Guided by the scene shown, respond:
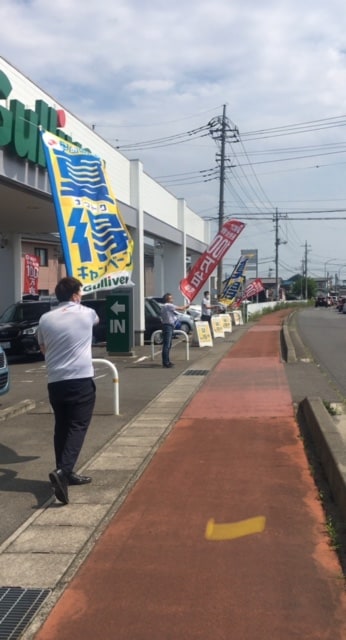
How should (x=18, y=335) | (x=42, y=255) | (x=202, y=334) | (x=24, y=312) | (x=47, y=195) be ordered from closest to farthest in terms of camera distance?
(x=47, y=195) → (x=18, y=335) → (x=24, y=312) → (x=202, y=334) → (x=42, y=255)

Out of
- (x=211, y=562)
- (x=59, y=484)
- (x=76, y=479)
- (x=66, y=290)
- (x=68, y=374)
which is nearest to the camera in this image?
(x=211, y=562)

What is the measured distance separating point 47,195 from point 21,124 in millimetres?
2315

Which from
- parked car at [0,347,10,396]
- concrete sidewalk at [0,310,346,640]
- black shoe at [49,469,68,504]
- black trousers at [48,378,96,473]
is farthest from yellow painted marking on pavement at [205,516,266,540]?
parked car at [0,347,10,396]

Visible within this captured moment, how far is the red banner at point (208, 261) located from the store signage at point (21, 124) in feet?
28.1

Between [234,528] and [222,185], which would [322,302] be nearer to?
[222,185]

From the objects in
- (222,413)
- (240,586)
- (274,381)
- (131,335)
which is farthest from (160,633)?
(131,335)

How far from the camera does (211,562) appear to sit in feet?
13.8

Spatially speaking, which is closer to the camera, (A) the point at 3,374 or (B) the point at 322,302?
(A) the point at 3,374

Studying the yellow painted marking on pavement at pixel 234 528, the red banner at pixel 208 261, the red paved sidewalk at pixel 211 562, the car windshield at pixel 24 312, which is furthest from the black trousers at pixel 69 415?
the red banner at pixel 208 261

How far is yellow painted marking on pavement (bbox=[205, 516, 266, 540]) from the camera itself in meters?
4.65

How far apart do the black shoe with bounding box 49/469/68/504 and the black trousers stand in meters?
0.15

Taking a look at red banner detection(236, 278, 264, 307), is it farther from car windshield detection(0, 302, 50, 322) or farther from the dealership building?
car windshield detection(0, 302, 50, 322)

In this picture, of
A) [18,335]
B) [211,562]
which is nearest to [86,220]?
[211,562]

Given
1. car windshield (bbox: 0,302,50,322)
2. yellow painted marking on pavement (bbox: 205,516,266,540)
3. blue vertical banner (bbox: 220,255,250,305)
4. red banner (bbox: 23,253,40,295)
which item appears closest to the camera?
yellow painted marking on pavement (bbox: 205,516,266,540)
